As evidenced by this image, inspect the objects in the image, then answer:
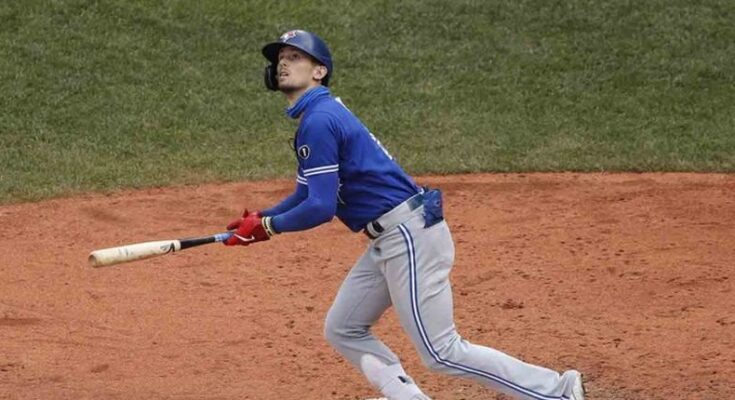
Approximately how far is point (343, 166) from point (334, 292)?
321 cm

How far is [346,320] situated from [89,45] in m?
8.74

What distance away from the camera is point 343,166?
6.30 meters

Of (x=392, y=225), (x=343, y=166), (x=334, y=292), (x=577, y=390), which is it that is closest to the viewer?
(x=343, y=166)

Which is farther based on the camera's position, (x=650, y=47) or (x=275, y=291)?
(x=650, y=47)

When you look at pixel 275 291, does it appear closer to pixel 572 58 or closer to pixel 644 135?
pixel 644 135

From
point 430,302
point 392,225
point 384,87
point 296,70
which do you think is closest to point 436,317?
point 430,302

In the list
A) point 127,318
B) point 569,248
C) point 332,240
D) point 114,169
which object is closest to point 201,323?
point 127,318

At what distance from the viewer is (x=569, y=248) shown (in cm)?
1023

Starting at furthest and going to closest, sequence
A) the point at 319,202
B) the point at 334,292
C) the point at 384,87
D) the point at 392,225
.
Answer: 1. the point at 384,87
2. the point at 334,292
3. the point at 392,225
4. the point at 319,202

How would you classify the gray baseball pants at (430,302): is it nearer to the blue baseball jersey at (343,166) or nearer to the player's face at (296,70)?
the blue baseball jersey at (343,166)

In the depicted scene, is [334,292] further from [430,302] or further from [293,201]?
[430,302]

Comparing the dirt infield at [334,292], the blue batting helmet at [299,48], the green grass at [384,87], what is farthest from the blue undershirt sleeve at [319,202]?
the green grass at [384,87]

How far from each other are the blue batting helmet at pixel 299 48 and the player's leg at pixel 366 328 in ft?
3.05

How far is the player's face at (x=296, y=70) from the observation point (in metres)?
6.39
